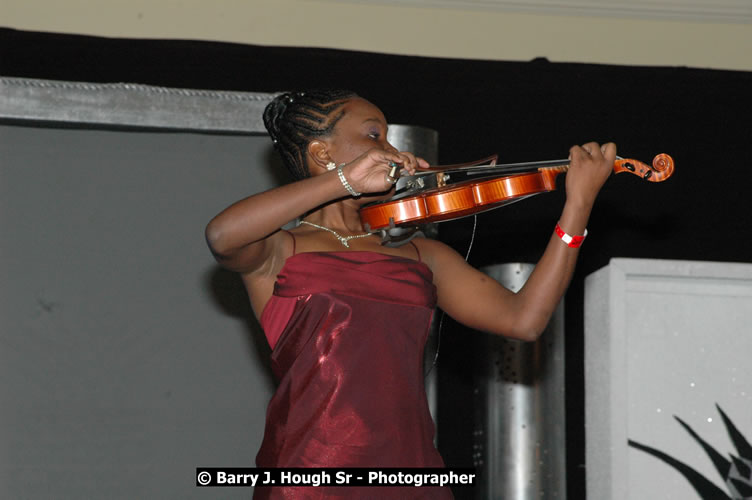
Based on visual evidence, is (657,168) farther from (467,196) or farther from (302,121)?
(302,121)

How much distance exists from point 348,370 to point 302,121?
1.65ft

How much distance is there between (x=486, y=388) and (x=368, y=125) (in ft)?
3.17

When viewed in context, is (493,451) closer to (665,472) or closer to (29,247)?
(665,472)

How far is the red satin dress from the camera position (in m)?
1.55

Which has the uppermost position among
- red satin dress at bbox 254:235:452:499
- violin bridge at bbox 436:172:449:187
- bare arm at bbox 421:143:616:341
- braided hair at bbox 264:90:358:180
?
braided hair at bbox 264:90:358:180

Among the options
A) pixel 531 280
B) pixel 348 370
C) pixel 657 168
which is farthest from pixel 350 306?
pixel 657 168

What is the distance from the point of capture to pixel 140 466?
2455mm

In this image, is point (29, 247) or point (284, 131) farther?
point (29, 247)

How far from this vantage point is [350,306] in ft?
5.27

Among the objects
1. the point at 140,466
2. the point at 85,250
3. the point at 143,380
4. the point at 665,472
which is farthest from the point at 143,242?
the point at 665,472

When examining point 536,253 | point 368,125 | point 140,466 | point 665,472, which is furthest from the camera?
point 536,253

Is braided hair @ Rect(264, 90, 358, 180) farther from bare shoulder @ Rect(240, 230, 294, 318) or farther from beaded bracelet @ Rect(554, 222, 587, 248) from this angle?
beaded bracelet @ Rect(554, 222, 587, 248)

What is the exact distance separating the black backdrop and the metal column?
0.98ft

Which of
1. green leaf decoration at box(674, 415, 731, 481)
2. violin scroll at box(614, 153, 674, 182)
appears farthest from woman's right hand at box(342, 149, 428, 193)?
green leaf decoration at box(674, 415, 731, 481)
